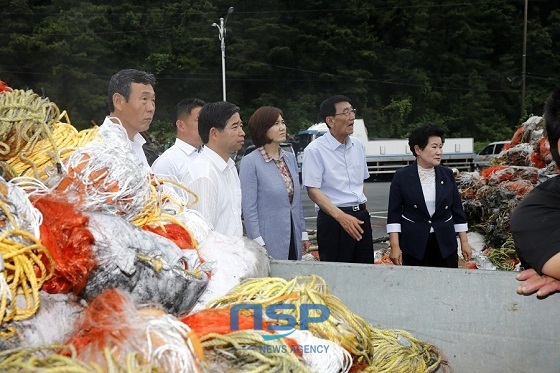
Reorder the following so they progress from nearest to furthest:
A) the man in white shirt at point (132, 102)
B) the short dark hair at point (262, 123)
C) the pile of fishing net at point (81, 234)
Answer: the pile of fishing net at point (81, 234) → the man in white shirt at point (132, 102) → the short dark hair at point (262, 123)

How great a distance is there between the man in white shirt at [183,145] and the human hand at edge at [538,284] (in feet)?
9.21

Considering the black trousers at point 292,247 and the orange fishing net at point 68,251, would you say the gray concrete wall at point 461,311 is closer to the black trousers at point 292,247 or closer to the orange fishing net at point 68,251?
the orange fishing net at point 68,251

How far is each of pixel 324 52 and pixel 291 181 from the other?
43.8 metres

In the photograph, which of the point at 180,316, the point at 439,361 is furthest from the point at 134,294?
the point at 439,361

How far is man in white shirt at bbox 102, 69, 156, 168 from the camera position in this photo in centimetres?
432

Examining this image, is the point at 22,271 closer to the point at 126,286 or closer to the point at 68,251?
the point at 68,251

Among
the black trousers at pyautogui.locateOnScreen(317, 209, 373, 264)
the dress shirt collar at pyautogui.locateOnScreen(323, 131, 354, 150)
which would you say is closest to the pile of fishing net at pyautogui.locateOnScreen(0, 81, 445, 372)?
the black trousers at pyautogui.locateOnScreen(317, 209, 373, 264)

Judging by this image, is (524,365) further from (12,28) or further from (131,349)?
(12,28)

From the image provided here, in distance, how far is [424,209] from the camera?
518 cm

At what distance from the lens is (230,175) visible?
4285 millimetres

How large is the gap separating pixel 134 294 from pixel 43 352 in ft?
1.38

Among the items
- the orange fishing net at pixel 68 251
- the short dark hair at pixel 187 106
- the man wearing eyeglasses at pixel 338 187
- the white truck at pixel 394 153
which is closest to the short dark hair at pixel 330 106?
the man wearing eyeglasses at pixel 338 187

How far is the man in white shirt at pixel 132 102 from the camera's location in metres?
4.32

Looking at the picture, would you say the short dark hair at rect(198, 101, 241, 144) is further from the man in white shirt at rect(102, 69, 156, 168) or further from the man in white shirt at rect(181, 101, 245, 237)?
the man in white shirt at rect(102, 69, 156, 168)
